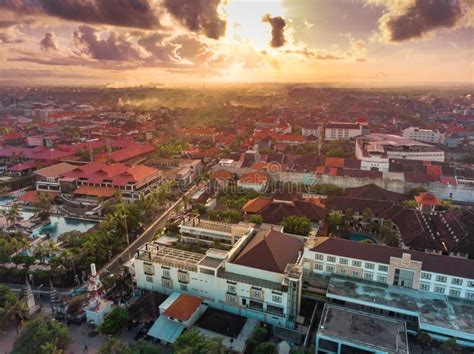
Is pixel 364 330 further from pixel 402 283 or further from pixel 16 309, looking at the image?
pixel 16 309

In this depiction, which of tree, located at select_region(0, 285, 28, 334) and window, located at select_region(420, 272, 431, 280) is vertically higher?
window, located at select_region(420, 272, 431, 280)

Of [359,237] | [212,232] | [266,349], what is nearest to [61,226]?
[212,232]

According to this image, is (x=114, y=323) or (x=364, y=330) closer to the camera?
(x=364, y=330)

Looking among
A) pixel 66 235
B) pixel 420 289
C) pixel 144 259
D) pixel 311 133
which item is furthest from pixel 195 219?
pixel 311 133

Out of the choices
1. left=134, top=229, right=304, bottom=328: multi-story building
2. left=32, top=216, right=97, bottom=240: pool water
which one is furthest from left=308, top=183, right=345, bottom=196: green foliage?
left=32, top=216, right=97, bottom=240: pool water

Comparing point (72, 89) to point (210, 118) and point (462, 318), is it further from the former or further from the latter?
point (462, 318)

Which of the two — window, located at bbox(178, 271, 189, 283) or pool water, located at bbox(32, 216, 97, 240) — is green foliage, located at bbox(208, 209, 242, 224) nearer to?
window, located at bbox(178, 271, 189, 283)
